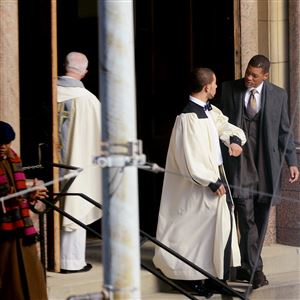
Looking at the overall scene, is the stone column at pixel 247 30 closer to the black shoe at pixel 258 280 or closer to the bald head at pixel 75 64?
the bald head at pixel 75 64

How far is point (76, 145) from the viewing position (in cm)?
869

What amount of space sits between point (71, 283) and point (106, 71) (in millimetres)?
3898

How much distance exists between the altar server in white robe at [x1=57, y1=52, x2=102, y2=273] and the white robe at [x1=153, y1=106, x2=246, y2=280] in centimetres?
60

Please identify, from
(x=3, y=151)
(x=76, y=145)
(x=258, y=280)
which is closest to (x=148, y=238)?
(x=3, y=151)

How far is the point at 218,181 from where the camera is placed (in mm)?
8438

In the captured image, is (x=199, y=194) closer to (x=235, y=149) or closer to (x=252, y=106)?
(x=235, y=149)

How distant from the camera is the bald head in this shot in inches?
343

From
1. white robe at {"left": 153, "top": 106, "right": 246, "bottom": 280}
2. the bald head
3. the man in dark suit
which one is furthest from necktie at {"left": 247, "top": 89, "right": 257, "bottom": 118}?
the bald head

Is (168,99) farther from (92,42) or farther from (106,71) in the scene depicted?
(106,71)

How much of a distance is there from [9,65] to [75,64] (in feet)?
2.66

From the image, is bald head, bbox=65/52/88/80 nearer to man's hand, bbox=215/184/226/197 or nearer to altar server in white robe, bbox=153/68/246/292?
altar server in white robe, bbox=153/68/246/292

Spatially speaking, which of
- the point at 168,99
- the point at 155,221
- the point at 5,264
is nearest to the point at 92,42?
the point at 168,99

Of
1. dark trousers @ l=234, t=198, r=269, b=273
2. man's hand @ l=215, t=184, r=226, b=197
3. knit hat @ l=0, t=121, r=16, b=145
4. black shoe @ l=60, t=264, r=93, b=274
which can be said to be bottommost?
black shoe @ l=60, t=264, r=93, b=274

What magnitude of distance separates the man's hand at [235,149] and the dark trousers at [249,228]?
0.58 meters
